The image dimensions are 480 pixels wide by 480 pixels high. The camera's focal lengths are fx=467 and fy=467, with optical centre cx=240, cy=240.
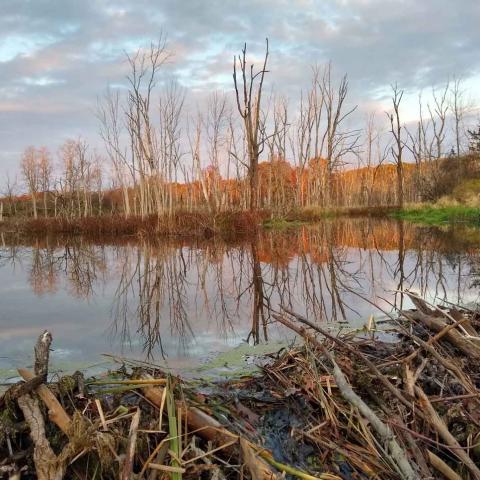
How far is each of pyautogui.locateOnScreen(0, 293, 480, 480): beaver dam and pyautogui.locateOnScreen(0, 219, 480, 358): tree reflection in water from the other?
81cm

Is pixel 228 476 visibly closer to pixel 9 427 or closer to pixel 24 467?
pixel 24 467

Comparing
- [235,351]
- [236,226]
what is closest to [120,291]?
[235,351]

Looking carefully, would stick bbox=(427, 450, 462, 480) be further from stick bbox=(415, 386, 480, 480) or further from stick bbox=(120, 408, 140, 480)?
stick bbox=(120, 408, 140, 480)

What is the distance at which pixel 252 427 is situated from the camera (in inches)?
103

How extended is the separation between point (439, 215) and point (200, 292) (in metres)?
22.2

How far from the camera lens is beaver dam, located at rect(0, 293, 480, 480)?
7.04ft

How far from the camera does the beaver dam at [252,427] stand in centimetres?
215

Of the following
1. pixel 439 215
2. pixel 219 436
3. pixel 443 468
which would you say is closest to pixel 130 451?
pixel 219 436

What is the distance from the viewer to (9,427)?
231 centimetres

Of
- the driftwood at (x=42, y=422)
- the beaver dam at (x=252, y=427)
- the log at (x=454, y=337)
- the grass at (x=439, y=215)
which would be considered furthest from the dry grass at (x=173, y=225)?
the driftwood at (x=42, y=422)

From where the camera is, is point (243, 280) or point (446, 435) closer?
point (446, 435)

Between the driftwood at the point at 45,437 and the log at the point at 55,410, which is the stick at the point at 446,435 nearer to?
the driftwood at the point at 45,437

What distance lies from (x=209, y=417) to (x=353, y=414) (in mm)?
803

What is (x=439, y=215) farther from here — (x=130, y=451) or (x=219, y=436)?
(x=130, y=451)
